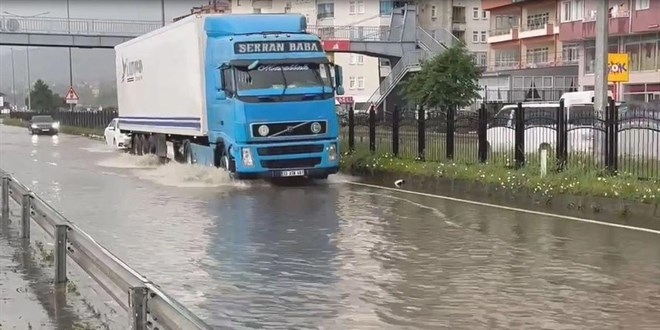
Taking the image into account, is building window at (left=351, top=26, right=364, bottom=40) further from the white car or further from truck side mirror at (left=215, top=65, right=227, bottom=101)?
truck side mirror at (left=215, top=65, right=227, bottom=101)

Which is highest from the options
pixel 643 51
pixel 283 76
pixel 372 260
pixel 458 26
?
pixel 458 26

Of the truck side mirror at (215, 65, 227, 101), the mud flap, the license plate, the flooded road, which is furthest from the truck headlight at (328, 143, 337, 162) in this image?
the mud flap

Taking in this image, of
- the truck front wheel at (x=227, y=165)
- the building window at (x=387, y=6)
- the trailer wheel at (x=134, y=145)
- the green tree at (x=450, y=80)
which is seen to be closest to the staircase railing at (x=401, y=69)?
the green tree at (x=450, y=80)

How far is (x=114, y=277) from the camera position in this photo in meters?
6.86

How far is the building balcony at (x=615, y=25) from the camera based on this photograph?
52.2m

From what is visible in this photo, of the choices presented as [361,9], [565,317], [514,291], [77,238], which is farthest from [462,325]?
[361,9]

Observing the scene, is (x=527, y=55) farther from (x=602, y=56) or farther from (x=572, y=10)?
(x=602, y=56)

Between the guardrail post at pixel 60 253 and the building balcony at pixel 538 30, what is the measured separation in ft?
198

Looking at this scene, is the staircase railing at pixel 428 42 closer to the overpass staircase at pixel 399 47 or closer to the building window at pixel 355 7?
the overpass staircase at pixel 399 47

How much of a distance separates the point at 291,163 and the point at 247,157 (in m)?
1.03

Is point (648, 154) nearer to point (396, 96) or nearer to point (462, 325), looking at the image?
point (462, 325)

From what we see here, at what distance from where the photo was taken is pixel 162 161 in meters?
28.9

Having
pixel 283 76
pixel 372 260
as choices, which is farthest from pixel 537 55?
pixel 372 260

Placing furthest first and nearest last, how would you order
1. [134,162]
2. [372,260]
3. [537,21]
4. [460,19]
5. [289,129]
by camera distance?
[460,19] → [537,21] → [134,162] → [289,129] → [372,260]
